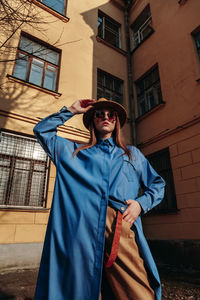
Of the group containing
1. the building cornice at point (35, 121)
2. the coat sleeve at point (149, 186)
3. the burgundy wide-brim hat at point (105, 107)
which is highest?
the building cornice at point (35, 121)

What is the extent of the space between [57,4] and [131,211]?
860cm

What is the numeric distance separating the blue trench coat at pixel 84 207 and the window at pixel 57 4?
748cm

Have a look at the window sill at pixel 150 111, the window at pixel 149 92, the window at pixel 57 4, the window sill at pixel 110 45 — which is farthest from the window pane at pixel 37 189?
the window at pixel 57 4

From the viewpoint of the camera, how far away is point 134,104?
7926 mm

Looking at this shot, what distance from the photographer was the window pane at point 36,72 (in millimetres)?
6114

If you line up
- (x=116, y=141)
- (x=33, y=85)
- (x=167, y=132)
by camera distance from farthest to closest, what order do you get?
(x=167, y=132) → (x=33, y=85) → (x=116, y=141)

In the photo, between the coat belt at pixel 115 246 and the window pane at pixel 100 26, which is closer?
the coat belt at pixel 115 246

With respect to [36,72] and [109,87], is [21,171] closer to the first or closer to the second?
[36,72]

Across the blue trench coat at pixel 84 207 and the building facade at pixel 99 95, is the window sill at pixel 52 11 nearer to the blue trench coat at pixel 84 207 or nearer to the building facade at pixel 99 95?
the building facade at pixel 99 95

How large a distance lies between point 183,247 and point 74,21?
26.7 feet

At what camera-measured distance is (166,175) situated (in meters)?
5.95

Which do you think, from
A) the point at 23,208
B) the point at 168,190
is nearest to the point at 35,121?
the point at 23,208

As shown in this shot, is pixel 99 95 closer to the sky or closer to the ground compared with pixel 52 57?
closer to the ground

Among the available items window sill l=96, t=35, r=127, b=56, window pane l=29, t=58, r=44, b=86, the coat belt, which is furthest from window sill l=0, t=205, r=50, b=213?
window sill l=96, t=35, r=127, b=56
